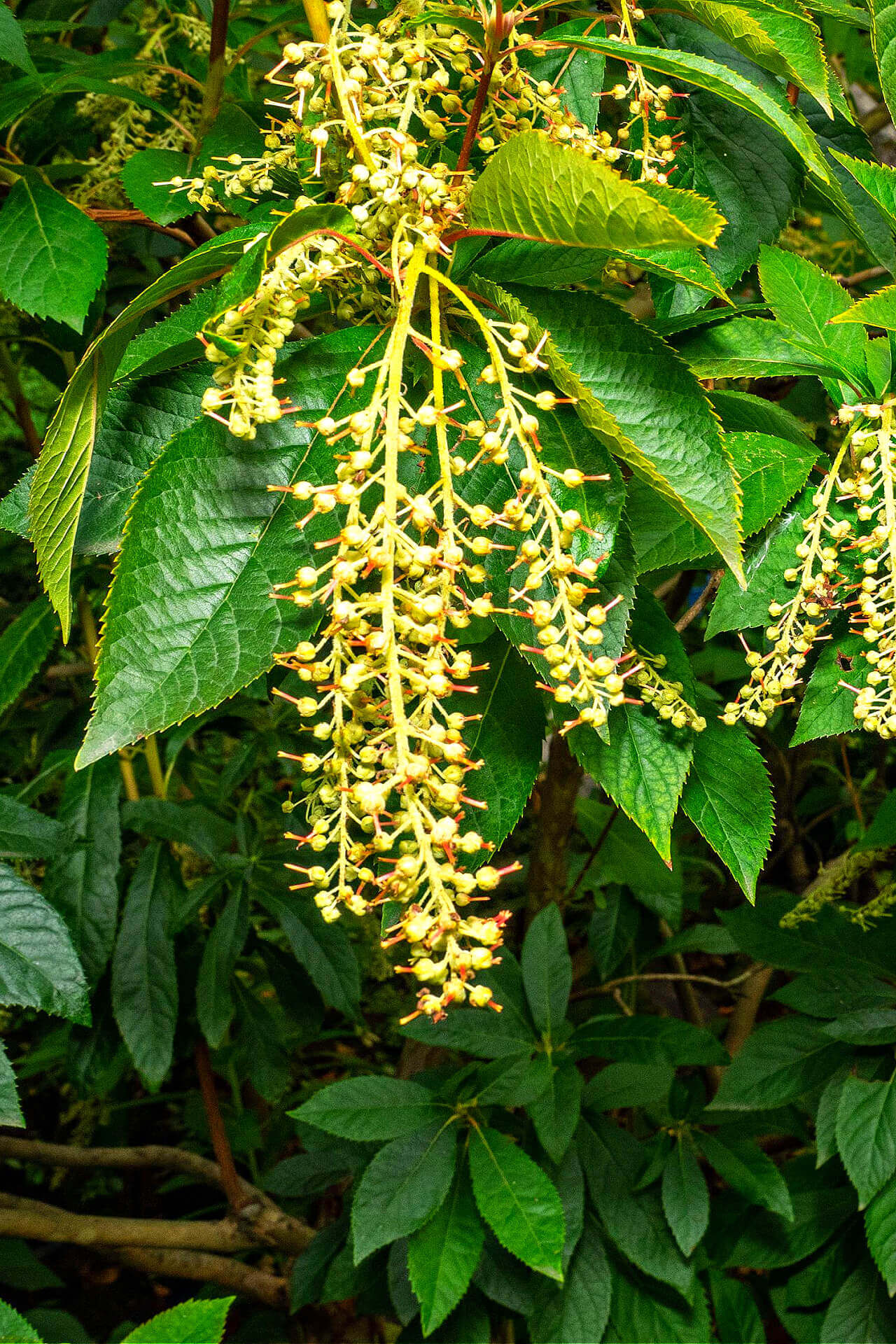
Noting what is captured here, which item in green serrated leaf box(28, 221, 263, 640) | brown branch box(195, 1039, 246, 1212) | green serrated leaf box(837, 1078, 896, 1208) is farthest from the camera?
brown branch box(195, 1039, 246, 1212)

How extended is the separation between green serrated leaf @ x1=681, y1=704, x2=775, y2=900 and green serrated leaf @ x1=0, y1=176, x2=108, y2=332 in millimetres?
641

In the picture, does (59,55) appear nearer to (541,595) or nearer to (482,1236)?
(541,595)

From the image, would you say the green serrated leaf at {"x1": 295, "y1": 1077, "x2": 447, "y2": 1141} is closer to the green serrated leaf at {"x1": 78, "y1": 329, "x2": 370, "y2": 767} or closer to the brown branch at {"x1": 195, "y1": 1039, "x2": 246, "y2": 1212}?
the brown branch at {"x1": 195, "y1": 1039, "x2": 246, "y2": 1212}

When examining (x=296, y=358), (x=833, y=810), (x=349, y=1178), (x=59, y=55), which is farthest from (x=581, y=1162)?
(x=59, y=55)

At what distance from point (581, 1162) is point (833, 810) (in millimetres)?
1134

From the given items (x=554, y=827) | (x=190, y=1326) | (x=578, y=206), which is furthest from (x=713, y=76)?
(x=554, y=827)

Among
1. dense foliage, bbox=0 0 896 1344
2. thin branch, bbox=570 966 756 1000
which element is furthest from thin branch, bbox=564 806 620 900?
thin branch, bbox=570 966 756 1000

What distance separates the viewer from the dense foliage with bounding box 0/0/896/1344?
601 millimetres

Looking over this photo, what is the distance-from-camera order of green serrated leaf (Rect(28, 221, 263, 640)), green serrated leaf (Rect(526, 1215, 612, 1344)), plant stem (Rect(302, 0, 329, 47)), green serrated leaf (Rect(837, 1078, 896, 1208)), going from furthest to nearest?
Result: green serrated leaf (Rect(526, 1215, 612, 1344)) < green serrated leaf (Rect(837, 1078, 896, 1208)) < plant stem (Rect(302, 0, 329, 47)) < green serrated leaf (Rect(28, 221, 263, 640))

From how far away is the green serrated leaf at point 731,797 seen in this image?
825 millimetres

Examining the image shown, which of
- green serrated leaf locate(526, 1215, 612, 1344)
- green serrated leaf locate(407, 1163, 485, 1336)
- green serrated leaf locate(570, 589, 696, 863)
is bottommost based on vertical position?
green serrated leaf locate(526, 1215, 612, 1344)

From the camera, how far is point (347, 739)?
62cm

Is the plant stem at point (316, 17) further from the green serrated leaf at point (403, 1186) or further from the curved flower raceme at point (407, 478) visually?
the green serrated leaf at point (403, 1186)

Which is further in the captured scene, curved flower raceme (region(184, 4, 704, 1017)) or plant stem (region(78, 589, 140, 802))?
plant stem (region(78, 589, 140, 802))
